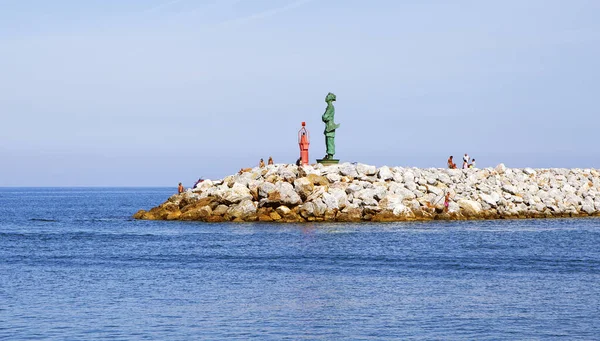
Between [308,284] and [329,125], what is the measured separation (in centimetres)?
2586

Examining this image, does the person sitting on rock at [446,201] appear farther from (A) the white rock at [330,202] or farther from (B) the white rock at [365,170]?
(A) the white rock at [330,202]

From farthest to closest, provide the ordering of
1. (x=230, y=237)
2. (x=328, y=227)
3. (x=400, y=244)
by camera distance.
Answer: (x=328, y=227) < (x=230, y=237) < (x=400, y=244)

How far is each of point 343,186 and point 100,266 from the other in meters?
19.4

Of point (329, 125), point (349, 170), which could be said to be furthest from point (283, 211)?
point (329, 125)

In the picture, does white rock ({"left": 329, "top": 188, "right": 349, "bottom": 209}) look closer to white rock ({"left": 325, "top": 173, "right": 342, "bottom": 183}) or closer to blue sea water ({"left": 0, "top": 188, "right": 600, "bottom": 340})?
white rock ({"left": 325, "top": 173, "right": 342, "bottom": 183})

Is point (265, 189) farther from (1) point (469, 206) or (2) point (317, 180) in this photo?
(1) point (469, 206)

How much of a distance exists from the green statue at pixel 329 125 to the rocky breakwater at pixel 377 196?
7.15 feet

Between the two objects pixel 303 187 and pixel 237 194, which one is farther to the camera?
pixel 237 194

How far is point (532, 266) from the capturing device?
28.7m

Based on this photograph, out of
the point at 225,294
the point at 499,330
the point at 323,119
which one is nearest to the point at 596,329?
the point at 499,330

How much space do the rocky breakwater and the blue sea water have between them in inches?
138

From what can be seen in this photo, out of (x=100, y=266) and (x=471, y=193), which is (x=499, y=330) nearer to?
(x=100, y=266)

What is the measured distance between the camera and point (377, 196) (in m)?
46.3

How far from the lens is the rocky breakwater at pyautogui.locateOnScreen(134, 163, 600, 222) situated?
45.9 metres
